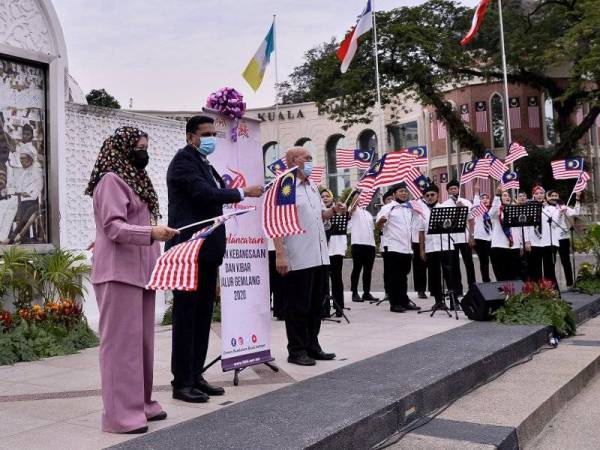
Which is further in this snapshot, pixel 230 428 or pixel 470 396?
pixel 470 396

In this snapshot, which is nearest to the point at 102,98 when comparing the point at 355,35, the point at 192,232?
the point at 355,35

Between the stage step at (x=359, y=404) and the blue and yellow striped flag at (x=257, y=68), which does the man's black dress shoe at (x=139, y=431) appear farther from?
the blue and yellow striped flag at (x=257, y=68)

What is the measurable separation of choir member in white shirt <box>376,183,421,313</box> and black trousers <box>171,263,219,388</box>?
5818 mm

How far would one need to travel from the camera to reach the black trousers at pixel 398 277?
414 inches

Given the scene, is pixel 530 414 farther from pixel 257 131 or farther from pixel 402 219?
pixel 402 219

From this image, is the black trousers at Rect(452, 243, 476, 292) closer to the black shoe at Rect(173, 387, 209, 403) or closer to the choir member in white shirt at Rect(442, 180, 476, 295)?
the choir member in white shirt at Rect(442, 180, 476, 295)

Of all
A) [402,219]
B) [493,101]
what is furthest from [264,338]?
[493,101]

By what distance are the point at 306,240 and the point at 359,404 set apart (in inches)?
90.4

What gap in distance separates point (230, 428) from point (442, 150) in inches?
1585

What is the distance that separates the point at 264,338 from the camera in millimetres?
5938

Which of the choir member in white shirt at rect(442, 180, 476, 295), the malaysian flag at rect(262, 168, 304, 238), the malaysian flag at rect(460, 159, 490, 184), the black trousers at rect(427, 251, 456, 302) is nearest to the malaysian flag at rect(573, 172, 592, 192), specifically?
the malaysian flag at rect(460, 159, 490, 184)

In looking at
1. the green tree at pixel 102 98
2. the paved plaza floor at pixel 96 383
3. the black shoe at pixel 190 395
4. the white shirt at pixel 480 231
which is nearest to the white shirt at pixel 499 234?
the white shirt at pixel 480 231

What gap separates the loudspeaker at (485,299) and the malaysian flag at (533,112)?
1289 inches

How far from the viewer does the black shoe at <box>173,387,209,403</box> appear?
4.86 metres
